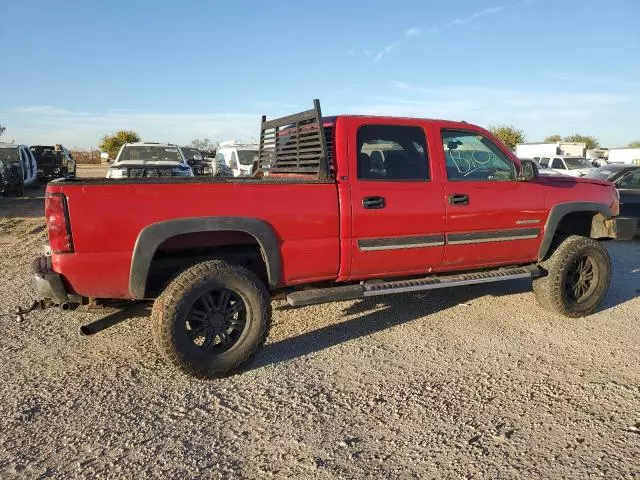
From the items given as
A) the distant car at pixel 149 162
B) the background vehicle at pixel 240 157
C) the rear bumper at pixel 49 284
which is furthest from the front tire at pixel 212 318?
the background vehicle at pixel 240 157

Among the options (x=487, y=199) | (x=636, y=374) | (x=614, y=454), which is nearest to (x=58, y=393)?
(x=614, y=454)

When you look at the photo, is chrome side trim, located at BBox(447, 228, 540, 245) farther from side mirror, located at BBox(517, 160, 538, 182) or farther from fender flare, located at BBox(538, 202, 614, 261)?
side mirror, located at BBox(517, 160, 538, 182)

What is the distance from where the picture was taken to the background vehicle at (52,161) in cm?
2452

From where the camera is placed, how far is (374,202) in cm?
439

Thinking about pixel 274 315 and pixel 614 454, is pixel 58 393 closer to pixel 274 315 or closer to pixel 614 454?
pixel 274 315

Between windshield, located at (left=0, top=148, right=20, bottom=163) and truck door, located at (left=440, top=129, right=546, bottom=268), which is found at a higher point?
windshield, located at (left=0, top=148, right=20, bottom=163)

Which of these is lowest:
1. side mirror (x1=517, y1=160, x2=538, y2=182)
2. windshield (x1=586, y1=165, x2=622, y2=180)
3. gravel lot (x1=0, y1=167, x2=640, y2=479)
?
gravel lot (x1=0, y1=167, x2=640, y2=479)

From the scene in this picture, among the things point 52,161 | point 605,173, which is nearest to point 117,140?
point 52,161

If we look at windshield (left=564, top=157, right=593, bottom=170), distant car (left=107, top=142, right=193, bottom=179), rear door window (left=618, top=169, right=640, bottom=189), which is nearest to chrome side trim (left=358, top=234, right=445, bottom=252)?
rear door window (left=618, top=169, right=640, bottom=189)

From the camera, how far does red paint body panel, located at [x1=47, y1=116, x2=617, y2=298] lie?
142 inches

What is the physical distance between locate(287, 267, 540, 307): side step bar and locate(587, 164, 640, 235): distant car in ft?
20.1

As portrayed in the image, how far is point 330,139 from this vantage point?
455cm

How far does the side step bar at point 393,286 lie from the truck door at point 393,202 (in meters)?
0.12

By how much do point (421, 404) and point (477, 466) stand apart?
28.9 inches
